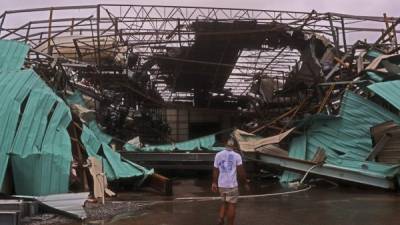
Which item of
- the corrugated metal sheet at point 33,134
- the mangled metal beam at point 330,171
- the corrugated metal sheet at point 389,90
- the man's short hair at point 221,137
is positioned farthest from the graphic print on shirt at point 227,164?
the man's short hair at point 221,137

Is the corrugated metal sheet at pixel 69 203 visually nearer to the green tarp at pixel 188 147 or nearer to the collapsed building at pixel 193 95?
the collapsed building at pixel 193 95

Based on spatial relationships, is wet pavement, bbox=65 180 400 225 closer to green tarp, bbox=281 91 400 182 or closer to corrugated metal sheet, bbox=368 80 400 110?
green tarp, bbox=281 91 400 182

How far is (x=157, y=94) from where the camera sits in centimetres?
3111

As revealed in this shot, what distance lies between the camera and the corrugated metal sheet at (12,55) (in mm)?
14328

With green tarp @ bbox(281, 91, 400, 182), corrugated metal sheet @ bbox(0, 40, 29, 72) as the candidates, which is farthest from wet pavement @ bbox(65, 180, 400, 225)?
A: corrugated metal sheet @ bbox(0, 40, 29, 72)

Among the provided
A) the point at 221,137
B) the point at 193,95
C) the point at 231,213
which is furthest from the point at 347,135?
the point at 193,95

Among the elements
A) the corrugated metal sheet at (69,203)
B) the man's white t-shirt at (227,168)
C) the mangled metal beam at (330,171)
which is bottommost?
the corrugated metal sheet at (69,203)

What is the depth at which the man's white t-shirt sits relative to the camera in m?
9.06

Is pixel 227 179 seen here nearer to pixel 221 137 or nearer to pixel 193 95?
pixel 221 137

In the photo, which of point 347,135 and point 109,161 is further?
point 347,135

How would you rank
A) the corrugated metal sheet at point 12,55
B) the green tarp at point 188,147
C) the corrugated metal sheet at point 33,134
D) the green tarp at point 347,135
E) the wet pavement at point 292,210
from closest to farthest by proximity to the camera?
the wet pavement at point 292,210 → the corrugated metal sheet at point 33,134 → the corrugated metal sheet at point 12,55 → the green tarp at point 347,135 → the green tarp at point 188,147

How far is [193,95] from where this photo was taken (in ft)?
105

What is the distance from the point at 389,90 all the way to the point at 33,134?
10212 millimetres

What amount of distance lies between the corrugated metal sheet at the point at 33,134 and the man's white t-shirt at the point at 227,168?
4418mm
